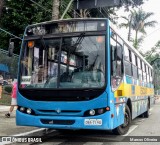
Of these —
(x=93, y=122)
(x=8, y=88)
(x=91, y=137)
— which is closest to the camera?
(x=93, y=122)

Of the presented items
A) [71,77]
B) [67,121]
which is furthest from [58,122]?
[71,77]

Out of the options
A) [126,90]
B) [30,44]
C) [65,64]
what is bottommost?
[126,90]

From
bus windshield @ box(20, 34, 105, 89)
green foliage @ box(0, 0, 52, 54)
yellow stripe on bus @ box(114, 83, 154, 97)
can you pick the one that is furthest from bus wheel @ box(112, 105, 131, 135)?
green foliage @ box(0, 0, 52, 54)

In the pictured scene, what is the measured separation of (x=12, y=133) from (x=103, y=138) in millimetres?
2531

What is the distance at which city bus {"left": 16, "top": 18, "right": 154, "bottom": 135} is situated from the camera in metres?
7.43

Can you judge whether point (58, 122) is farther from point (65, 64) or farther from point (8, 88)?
point (8, 88)

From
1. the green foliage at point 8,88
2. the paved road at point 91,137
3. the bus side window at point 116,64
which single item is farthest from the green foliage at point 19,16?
the bus side window at point 116,64

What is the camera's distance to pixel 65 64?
7.88 metres

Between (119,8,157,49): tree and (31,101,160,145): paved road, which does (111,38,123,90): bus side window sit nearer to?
(31,101,160,145): paved road

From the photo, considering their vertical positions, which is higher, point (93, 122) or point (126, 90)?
point (126, 90)

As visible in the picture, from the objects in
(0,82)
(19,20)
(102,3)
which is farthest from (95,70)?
(19,20)

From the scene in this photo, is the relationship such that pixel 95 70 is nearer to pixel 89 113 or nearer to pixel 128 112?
pixel 89 113

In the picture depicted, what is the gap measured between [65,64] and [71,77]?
40 centimetres

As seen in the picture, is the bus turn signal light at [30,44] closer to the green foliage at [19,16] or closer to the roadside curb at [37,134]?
the roadside curb at [37,134]
